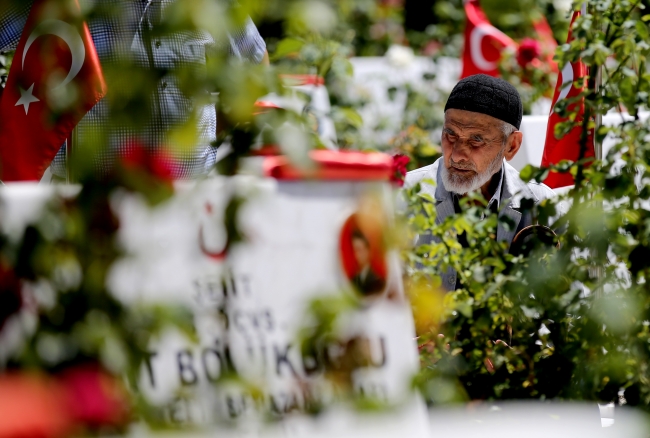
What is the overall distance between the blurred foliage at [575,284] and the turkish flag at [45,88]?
776mm

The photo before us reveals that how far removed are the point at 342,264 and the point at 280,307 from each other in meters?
0.12

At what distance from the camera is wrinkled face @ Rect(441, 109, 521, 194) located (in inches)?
139

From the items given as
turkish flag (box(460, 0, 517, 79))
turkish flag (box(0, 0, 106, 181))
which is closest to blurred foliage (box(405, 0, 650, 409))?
turkish flag (box(0, 0, 106, 181))

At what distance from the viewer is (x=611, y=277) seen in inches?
76.9

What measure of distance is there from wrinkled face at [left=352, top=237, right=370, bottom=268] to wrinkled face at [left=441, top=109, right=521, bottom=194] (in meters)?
2.10

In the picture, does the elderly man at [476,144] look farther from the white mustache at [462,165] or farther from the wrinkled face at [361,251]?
the wrinkled face at [361,251]

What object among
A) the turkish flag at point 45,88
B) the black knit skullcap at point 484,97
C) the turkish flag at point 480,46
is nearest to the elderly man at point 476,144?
the black knit skullcap at point 484,97

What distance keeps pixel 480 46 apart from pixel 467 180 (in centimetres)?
256

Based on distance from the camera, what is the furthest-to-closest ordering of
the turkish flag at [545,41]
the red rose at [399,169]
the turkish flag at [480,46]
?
the turkish flag at [545,41]
the turkish flag at [480,46]
the red rose at [399,169]

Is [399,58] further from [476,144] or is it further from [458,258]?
[458,258]

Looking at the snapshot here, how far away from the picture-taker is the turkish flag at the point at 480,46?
19.2 ft

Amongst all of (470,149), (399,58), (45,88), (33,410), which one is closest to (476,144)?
(470,149)

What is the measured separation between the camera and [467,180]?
3.52m

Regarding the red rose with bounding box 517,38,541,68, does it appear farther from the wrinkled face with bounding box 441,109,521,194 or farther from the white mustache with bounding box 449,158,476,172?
the white mustache with bounding box 449,158,476,172
